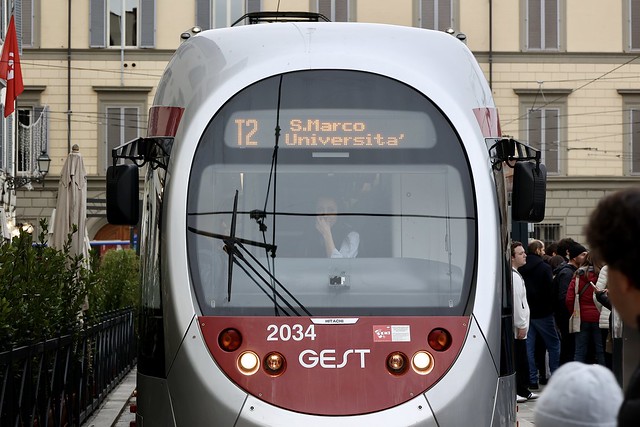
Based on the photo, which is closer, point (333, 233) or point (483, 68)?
point (333, 233)

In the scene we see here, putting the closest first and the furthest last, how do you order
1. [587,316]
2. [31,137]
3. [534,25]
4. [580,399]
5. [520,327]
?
1. [580,399]
2. [520,327]
3. [587,316]
4. [31,137]
5. [534,25]

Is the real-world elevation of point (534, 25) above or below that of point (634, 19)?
below

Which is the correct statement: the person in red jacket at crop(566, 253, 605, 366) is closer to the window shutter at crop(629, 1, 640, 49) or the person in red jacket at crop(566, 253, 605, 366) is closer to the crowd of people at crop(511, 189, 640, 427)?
the crowd of people at crop(511, 189, 640, 427)

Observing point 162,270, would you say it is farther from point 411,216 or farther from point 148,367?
point 411,216

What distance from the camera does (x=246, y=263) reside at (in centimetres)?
696

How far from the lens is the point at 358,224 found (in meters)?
7.12

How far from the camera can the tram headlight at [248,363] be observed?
6.75 metres

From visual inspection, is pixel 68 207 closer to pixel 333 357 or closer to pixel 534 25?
pixel 333 357

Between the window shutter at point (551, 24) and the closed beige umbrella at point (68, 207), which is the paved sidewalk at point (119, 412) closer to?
the closed beige umbrella at point (68, 207)

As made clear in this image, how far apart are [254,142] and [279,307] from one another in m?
0.91

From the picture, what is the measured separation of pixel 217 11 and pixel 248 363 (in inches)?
1277

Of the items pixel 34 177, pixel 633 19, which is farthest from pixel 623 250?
pixel 633 19

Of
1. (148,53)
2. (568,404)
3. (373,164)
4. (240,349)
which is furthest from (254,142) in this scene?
(148,53)

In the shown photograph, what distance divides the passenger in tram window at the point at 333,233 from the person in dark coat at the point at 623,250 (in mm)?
4487
